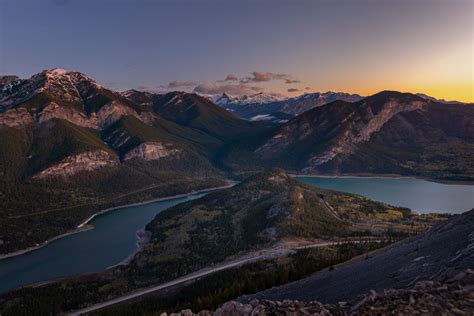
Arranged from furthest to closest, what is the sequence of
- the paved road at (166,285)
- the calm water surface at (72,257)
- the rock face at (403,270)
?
the calm water surface at (72,257)
the paved road at (166,285)
the rock face at (403,270)

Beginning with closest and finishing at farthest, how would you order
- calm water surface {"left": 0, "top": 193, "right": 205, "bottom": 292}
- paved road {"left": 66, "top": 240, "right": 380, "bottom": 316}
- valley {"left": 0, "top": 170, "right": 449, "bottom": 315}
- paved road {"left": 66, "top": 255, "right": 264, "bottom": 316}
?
paved road {"left": 66, "top": 255, "right": 264, "bottom": 316} < paved road {"left": 66, "top": 240, "right": 380, "bottom": 316} < valley {"left": 0, "top": 170, "right": 449, "bottom": 315} < calm water surface {"left": 0, "top": 193, "right": 205, "bottom": 292}

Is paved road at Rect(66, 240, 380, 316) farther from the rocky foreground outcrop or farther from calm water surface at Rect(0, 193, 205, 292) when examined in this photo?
the rocky foreground outcrop

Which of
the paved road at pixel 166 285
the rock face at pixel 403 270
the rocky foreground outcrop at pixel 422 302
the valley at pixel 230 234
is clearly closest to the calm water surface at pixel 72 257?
the valley at pixel 230 234

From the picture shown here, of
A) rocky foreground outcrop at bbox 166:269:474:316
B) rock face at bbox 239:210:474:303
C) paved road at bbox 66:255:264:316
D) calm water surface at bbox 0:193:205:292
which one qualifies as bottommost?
calm water surface at bbox 0:193:205:292

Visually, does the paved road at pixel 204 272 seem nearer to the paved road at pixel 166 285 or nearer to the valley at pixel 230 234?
the paved road at pixel 166 285

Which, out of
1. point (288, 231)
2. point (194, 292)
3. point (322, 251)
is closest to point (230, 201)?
point (288, 231)

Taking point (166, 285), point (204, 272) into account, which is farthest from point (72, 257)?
point (204, 272)

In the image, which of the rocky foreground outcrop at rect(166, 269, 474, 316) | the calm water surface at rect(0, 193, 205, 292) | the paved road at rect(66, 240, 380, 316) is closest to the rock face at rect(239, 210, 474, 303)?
the rocky foreground outcrop at rect(166, 269, 474, 316)

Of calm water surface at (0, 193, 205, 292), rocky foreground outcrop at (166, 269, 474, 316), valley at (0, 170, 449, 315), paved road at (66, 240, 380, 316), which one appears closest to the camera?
rocky foreground outcrop at (166, 269, 474, 316)
